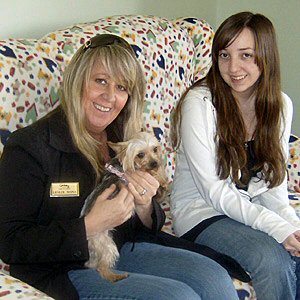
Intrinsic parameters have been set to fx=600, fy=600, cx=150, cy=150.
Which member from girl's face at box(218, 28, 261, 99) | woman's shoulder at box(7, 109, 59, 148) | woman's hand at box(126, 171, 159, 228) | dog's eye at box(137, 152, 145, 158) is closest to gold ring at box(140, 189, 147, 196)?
woman's hand at box(126, 171, 159, 228)

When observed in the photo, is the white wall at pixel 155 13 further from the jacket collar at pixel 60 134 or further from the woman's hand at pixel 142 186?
the woman's hand at pixel 142 186

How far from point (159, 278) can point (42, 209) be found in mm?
384

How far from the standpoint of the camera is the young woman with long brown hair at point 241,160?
1971 millimetres

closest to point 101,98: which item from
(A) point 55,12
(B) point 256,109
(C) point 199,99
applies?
(C) point 199,99

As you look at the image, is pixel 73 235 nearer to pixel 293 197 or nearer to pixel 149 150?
pixel 149 150

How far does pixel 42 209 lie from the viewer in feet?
5.53

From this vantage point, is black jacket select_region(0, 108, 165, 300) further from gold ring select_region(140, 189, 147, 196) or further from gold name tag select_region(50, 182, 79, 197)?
gold ring select_region(140, 189, 147, 196)

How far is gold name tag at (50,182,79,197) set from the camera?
167 cm

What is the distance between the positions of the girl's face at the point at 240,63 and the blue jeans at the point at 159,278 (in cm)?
65

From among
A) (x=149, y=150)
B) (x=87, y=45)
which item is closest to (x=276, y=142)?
(x=149, y=150)

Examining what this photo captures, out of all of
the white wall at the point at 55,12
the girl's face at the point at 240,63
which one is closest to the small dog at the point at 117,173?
the girl's face at the point at 240,63

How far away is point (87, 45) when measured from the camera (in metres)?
1.79

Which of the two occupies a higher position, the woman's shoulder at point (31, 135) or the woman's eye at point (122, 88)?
the woman's eye at point (122, 88)

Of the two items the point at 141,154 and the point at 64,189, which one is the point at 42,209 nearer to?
the point at 64,189
